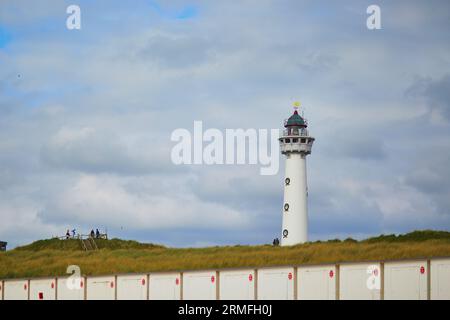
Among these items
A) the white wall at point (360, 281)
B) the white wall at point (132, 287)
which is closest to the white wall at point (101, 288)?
the white wall at point (132, 287)

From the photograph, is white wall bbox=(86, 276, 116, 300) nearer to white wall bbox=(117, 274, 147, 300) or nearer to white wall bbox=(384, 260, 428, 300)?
white wall bbox=(117, 274, 147, 300)

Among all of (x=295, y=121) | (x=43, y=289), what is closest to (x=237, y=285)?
(x=43, y=289)

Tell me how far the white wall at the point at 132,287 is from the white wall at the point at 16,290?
26.2 feet

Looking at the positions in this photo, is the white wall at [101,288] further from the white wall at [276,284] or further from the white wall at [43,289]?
the white wall at [276,284]

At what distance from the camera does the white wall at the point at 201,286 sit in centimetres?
4594

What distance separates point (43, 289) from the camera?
5425cm

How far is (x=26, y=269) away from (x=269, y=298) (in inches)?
1832

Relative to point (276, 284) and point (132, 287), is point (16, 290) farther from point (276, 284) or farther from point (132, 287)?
point (276, 284)

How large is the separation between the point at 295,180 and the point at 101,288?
150 ft

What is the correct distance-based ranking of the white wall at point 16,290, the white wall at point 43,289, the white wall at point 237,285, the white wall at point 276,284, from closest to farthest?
the white wall at point 276,284
the white wall at point 237,285
the white wall at point 43,289
the white wall at point 16,290

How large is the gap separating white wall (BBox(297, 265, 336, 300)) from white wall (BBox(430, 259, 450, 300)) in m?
5.01
